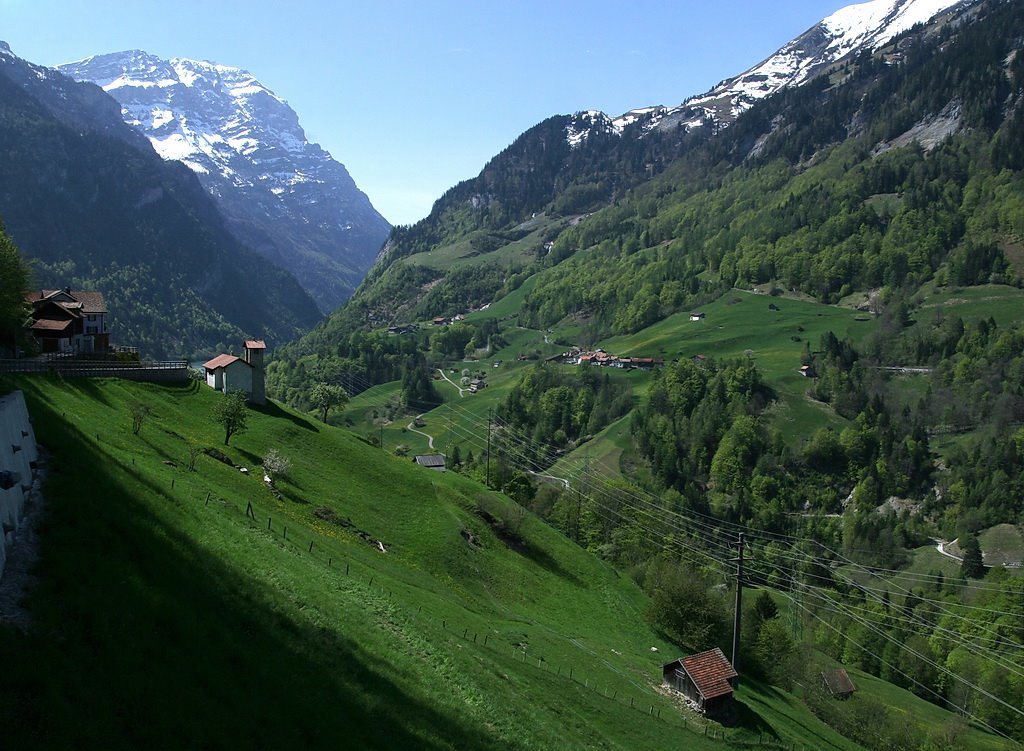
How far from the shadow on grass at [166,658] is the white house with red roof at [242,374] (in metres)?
58.0

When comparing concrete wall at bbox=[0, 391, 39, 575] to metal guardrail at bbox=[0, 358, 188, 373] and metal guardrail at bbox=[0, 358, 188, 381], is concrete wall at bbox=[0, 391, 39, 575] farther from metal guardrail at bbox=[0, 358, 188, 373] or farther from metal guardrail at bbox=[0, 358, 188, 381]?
metal guardrail at bbox=[0, 358, 188, 373]

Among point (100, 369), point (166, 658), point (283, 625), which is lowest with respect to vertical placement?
point (283, 625)

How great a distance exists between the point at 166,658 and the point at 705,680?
5001 cm

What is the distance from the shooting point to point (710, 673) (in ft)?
198

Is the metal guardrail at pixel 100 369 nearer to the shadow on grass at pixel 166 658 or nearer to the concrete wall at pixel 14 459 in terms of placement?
the concrete wall at pixel 14 459

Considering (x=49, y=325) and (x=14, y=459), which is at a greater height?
(x=49, y=325)

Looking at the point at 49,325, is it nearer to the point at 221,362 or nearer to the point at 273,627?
the point at 221,362

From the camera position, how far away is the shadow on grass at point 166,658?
1691cm

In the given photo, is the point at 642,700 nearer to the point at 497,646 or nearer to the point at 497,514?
the point at 497,646

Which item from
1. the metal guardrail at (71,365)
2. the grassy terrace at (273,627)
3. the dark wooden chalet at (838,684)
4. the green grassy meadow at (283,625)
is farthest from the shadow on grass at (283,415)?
the dark wooden chalet at (838,684)

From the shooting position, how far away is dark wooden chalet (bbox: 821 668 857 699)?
102 metres

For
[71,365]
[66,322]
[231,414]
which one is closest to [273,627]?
[231,414]

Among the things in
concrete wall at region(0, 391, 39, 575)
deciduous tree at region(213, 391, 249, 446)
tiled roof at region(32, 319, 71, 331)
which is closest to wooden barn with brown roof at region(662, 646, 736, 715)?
deciduous tree at region(213, 391, 249, 446)

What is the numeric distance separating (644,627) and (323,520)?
127ft
